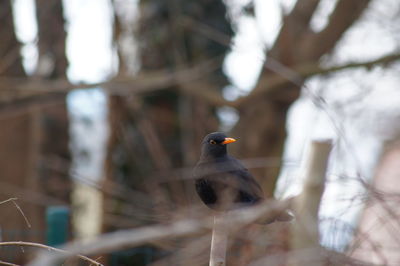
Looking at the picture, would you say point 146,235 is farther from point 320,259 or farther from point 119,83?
point 119,83

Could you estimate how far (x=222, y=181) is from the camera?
11.7 feet

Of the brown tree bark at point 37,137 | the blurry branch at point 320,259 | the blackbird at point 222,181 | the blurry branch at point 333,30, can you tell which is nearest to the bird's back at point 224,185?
the blackbird at point 222,181

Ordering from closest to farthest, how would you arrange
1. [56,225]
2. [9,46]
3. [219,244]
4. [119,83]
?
[219,244]
[56,225]
[119,83]
[9,46]

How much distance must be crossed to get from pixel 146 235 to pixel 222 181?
1160 mm

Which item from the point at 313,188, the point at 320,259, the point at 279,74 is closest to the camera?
the point at 320,259

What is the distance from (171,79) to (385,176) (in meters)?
4.71

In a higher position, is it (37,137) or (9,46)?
(9,46)

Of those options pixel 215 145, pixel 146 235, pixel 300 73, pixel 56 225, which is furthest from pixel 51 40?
pixel 146 235

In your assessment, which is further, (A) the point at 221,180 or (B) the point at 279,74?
(B) the point at 279,74

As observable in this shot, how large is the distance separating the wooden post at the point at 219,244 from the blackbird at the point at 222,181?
45 centimetres

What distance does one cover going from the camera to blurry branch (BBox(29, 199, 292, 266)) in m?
2.10

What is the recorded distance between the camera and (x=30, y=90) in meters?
7.09

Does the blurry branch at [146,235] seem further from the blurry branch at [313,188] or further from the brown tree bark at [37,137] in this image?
the brown tree bark at [37,137]

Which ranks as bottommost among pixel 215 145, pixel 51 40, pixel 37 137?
pixel 215 145
